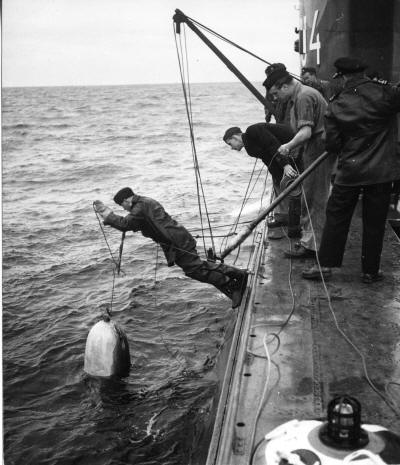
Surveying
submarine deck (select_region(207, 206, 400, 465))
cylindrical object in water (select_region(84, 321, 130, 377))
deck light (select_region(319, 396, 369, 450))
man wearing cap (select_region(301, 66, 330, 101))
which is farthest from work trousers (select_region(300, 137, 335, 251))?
deck light (select_region(319, 396, 369, 450))

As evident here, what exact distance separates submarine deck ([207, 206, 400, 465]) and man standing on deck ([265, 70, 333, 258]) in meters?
0.49

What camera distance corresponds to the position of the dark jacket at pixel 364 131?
473 centimetres

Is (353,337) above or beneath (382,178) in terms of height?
beneath

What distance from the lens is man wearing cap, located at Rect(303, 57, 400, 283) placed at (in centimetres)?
476

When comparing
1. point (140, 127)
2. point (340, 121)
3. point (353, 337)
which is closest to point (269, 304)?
point (353, 337)

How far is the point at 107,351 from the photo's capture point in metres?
6.39

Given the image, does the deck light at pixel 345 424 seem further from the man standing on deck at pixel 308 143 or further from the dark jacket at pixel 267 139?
the dark jacket at pixel 267 139

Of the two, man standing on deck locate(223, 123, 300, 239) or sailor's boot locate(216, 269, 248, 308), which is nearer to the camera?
sailor's boot locate(216, 269, 248, 308)

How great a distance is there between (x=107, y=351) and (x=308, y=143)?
3.40 meters

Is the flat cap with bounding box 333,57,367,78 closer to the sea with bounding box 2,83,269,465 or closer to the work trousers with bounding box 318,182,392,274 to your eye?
the work trousers with bounding box 318,182,392,274

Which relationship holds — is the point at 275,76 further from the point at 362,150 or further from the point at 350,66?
the point at 362,150

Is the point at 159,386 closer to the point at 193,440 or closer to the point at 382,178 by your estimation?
the point at 193,440

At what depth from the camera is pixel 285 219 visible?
7.98 meters

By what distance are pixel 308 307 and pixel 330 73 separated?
497cm
